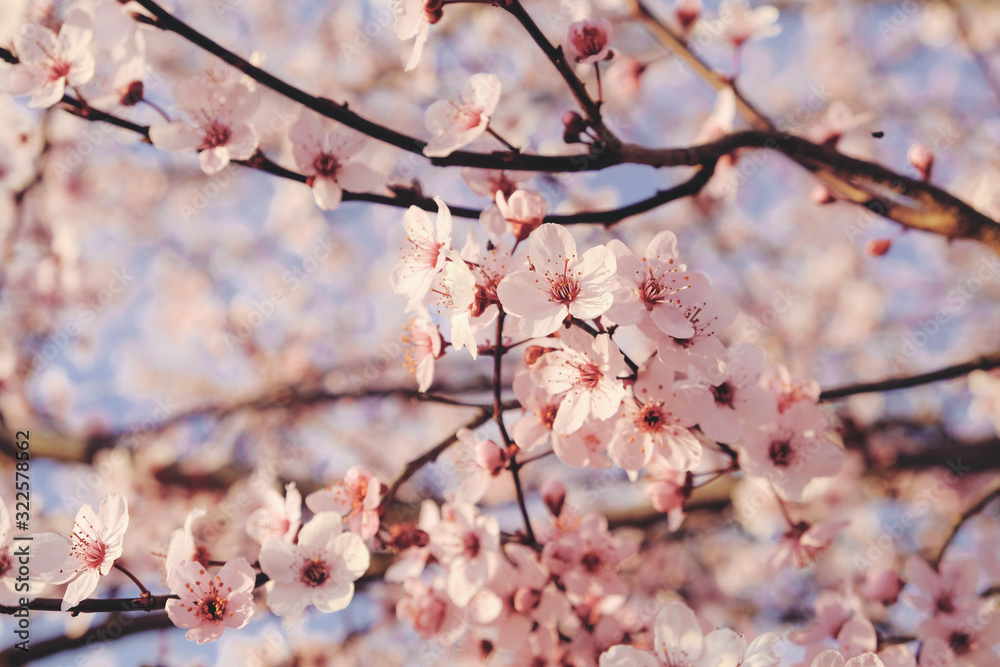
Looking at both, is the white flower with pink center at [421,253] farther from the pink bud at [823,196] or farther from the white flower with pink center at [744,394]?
the pink bud at [823,196]

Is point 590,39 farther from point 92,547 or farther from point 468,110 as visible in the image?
point 92,547

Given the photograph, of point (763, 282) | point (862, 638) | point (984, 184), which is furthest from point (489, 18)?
point (862, 638)

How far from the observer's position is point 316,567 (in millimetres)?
1564

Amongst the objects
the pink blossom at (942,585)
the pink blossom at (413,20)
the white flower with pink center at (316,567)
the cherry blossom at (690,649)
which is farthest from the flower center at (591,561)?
the pink blossom at (413,20)

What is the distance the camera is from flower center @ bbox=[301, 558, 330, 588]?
60.7 inches

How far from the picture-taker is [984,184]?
221cm

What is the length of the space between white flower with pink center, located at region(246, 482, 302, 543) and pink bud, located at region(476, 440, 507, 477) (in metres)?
0.59

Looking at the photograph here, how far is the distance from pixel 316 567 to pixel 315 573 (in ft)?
0.05

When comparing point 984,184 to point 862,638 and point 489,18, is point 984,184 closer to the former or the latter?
point 862,638

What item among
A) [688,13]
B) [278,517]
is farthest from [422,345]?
[688,13]

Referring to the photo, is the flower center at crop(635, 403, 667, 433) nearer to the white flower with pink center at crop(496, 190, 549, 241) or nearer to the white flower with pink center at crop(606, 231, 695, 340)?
the white flower with pink center at crop(606, 231, 695, 340)

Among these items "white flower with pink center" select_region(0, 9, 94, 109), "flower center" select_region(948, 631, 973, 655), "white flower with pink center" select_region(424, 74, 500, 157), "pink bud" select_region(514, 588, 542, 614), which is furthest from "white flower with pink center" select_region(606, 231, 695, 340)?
"flower center" select_region(948, 631, 973, 655)

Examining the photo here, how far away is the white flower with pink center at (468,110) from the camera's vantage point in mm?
1528

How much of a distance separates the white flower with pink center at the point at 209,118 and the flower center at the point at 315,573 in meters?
1.02
